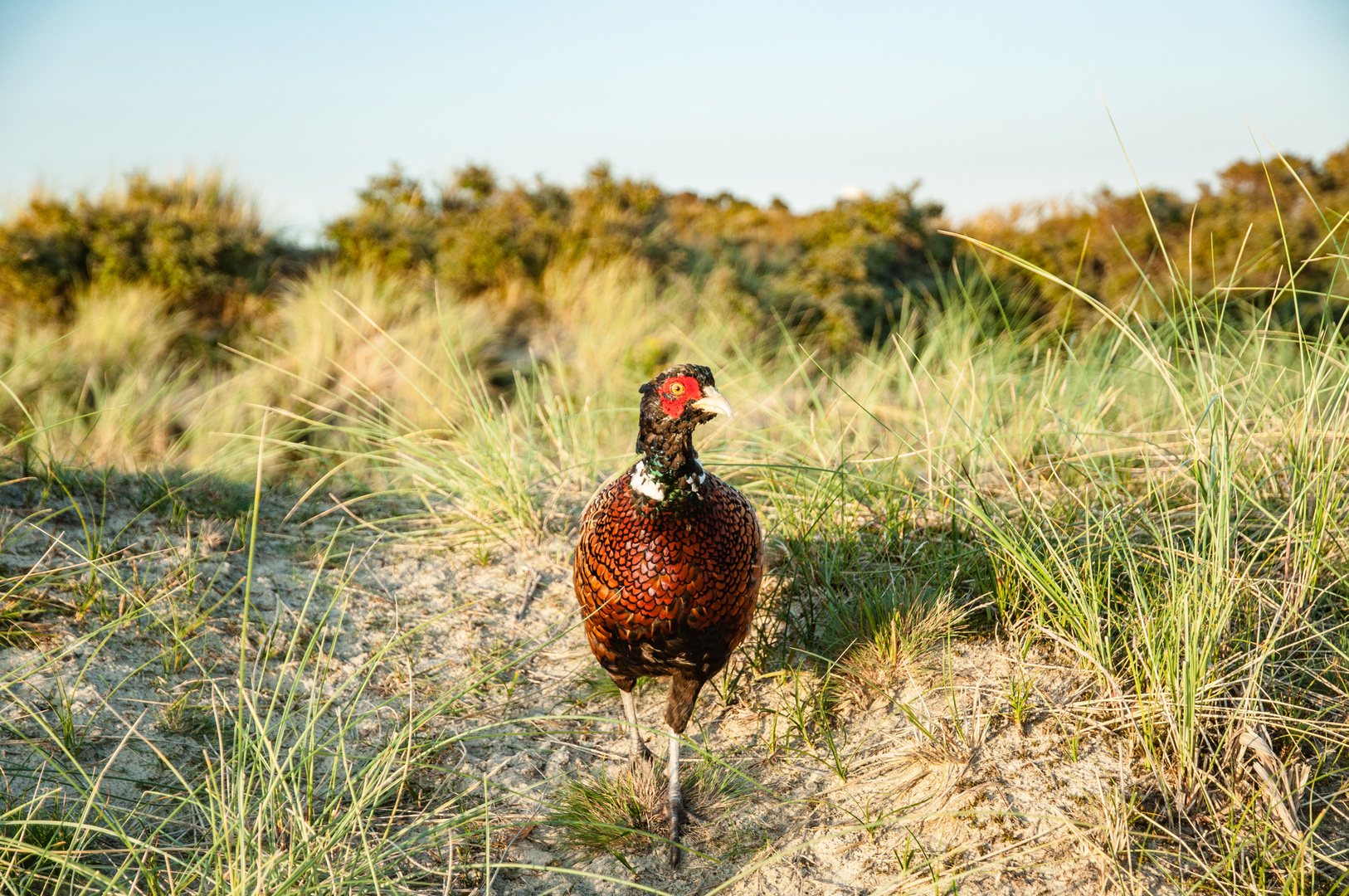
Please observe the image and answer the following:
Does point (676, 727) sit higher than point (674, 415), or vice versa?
point (674, 415)

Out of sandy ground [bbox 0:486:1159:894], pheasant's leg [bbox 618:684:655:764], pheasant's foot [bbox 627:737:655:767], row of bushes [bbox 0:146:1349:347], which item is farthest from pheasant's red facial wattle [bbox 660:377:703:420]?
row of bushes [bbox 0:146:1349:347]

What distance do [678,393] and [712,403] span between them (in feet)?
0.32

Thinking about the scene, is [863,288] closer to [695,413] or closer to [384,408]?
[384,408]

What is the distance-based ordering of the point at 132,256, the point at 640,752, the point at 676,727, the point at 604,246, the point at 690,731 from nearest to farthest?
the point at 676,727 < the point at 640,752 < the point at 690,731 < the point at 132,256 < the point at 604,246

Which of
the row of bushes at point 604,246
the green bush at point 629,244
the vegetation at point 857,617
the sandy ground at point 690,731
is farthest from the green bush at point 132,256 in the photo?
the sandy ground at point 690,731

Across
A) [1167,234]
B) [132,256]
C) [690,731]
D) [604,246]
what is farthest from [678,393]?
[1167,234]

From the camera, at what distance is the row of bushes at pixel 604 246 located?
26.1 ft

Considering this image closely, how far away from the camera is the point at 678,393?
2.01 m

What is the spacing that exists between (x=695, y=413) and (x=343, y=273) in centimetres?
778

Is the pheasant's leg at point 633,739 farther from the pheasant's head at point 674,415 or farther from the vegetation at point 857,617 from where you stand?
the pheasant's head at point 674,415

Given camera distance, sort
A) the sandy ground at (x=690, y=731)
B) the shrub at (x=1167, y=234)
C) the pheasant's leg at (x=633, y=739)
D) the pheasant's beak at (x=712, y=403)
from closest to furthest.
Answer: the pheasant's beak at (x=712, y=403) → the sandy ground at (x=690, y=731) → the pheasant's leg at (x=633, y=739) → the shrub at (x=1167, y=234)

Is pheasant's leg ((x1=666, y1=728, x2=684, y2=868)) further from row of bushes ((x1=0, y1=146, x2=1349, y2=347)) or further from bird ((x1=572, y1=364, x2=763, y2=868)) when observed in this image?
row of bushes ((x1=0, y1=146, x2=1349, y2=347))

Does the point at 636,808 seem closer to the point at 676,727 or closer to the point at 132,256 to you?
the point at 676,727

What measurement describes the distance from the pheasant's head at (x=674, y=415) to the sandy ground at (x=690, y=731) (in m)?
0.54
